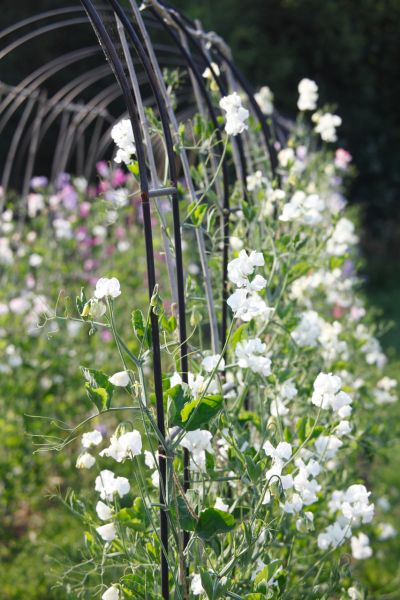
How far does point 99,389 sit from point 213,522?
0.85ft

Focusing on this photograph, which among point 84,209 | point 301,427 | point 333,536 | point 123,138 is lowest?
point 333,536

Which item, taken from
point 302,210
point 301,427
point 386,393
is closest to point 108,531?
point 301,427

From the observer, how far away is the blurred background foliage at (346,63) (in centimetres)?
1005

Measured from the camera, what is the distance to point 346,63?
414 inches

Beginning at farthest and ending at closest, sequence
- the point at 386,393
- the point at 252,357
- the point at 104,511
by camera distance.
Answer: the point at 386,393 < the point at 252,357 < the point at 104,511

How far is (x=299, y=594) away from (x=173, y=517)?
464mm

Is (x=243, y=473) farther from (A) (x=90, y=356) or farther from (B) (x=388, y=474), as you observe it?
(B) (x=388, y=474)

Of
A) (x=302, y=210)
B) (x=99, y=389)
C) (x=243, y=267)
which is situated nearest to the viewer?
(x=99, y=389)

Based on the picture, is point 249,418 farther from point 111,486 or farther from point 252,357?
point 111,486

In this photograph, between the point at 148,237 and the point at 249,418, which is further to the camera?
the point at 249,418

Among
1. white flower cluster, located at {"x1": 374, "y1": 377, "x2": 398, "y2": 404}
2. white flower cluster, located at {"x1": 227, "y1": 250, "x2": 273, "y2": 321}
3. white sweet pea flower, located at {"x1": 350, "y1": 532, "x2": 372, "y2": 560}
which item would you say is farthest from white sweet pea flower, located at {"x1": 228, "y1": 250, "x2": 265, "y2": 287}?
white flower cluster, located at {"x1": 374, "y1": 377, "x2": 398, "y2": 404}

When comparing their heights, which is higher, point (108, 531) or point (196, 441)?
point (196, 441)

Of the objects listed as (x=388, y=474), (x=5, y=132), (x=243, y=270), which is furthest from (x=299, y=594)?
(x=5, y=132)

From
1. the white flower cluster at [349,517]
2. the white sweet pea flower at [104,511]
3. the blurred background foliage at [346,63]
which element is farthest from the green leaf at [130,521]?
the blurred background foliage at [346,63]
